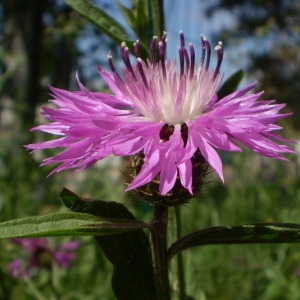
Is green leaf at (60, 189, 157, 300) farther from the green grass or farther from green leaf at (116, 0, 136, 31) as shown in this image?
green leaf at (116, 0, 136, 31)

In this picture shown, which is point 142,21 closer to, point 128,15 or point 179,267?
point 128,15

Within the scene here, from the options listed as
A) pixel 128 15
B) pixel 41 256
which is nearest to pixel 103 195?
pixel 41 256

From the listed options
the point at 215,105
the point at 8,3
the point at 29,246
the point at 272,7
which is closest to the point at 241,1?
the point at 272,7

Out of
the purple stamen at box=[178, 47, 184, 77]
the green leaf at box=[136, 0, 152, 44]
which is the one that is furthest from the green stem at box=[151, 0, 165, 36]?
the purple stamen at box=[178, 47, 184, 77]

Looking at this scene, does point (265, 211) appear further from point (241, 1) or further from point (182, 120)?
point (241, 1)

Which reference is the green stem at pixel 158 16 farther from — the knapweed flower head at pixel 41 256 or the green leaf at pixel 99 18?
the knapweed flower head at pixel 41 256

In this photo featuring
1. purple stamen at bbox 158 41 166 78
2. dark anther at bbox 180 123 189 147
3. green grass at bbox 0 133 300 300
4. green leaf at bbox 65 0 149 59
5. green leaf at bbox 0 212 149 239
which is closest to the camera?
green leaf at bbox 0 212 149 239
